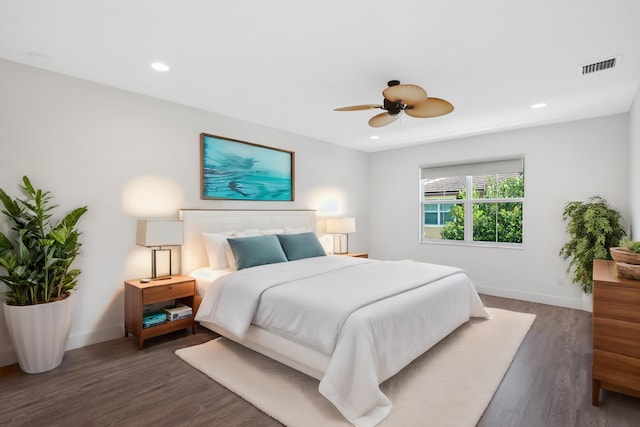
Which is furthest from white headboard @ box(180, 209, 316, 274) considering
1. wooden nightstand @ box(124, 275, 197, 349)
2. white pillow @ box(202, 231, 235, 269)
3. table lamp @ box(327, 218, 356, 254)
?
table lamp @ box(327, 218, 356, 254)

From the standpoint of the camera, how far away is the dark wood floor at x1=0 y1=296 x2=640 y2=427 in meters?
2.05

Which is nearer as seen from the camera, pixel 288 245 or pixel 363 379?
pixel 363 379

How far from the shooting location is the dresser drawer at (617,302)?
81.7 inches

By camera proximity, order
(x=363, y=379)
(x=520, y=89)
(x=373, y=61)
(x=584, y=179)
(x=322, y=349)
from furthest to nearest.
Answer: (x=584, y=179), (x=520, y=89), (x=373, y=61), (x=322, y=349), (x=363, y=379)

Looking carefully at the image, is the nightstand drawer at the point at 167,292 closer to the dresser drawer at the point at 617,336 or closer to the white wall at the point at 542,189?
the dresser drawer at the point at 617,336

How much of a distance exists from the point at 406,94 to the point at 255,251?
2166 millimetres

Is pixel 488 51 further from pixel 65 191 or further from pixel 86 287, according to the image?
pixel 86 287

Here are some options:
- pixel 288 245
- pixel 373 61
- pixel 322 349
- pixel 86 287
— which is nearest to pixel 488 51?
pixel 373 61

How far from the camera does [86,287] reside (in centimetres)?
312

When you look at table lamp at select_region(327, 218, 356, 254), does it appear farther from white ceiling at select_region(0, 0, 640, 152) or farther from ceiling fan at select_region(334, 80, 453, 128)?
ceiling fan at select_region(334, 80, 453, 128)

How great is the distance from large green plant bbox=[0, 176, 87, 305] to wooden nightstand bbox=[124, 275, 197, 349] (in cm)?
51

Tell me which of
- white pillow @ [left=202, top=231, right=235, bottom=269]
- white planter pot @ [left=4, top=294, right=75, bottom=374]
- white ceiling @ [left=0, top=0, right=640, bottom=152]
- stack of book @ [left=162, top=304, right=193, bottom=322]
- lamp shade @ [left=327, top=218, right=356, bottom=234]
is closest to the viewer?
white ceiling @ [left=0, top=0, right=640, bottom=152]

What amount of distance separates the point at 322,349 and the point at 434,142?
14.5 ft

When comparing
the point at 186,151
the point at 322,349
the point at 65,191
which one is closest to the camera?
the point at 322,349
